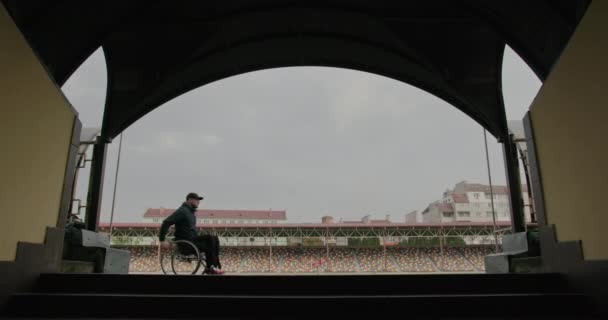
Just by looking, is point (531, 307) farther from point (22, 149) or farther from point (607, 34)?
point (22, 149)

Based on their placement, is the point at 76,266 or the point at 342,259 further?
the point at 342,259

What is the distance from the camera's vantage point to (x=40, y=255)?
401 cm

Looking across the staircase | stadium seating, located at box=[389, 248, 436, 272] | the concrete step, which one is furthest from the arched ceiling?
stadium seating, located at box=[389, 248, 436, 272]

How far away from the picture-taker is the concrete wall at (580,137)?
121 inches

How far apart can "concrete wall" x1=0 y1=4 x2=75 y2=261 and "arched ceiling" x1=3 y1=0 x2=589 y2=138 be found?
2217mm

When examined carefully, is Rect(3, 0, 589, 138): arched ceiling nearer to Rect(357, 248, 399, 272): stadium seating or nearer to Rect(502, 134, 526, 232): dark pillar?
Rect(502, 134, 526, 232): dark pillar

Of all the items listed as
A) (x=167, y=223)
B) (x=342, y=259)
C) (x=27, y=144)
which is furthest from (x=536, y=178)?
(x=342, y=259)

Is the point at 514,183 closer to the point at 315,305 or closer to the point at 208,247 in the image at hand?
the point at 208,247

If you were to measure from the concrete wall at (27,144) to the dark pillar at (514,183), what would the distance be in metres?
7.10

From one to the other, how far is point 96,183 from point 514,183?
7.80 meters

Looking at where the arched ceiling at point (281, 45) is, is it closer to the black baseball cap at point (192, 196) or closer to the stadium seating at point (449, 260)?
the black baseball cap at point (192, 196)

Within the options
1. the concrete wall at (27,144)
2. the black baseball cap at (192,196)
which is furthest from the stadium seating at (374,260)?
the concrete wall at (27,144)

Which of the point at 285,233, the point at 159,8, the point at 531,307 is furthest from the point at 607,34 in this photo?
the point at 285,233

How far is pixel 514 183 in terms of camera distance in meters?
7.35
